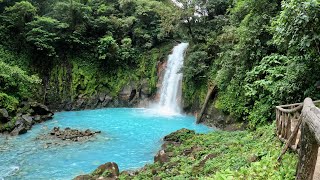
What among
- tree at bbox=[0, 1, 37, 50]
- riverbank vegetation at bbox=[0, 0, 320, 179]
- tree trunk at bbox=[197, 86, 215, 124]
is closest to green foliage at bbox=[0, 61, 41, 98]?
riverbank vegetation at bbox=[0, 0, 320, 179]

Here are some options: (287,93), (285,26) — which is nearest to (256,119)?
(287,93)

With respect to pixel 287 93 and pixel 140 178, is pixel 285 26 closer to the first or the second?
pixel 287 93

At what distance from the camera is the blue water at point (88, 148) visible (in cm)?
952

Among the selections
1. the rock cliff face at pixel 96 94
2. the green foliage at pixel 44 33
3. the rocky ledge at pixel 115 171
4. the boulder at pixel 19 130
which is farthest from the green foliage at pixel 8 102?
the rocky ledge at pixel 115 171

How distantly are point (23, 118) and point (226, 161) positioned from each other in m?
13.0

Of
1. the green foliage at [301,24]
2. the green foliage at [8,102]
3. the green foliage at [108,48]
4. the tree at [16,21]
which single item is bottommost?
the green foliage at [8,102]

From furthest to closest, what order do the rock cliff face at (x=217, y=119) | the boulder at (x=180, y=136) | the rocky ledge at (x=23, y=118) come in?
the rocky ledge at (x=23, y=118) → the rock cliff face at (x=217, y=119) → the boulder at (x=180, y=136)

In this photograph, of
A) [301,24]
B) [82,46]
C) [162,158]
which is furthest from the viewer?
[82,46]

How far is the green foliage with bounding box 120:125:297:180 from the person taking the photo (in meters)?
4.63

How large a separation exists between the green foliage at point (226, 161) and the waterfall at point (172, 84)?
828 cm

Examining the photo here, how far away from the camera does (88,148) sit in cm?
1173

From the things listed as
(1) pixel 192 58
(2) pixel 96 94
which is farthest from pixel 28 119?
(1) pixel 192 58

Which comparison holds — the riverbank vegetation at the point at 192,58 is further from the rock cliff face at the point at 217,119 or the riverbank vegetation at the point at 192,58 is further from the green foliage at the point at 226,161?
the rock cliff face at the point at 217,119

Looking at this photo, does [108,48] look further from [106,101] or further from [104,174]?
[104,174]
